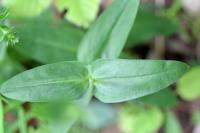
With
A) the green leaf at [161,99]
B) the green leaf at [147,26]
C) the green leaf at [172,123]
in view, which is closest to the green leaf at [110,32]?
the green leaf at [161,99]

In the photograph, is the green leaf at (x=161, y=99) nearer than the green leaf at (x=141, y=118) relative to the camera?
Yes

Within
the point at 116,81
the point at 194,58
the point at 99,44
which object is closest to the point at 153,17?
the point at 194,58

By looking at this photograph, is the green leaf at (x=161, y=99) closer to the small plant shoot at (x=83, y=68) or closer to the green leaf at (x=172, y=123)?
the small plant shoot at (x=83, y=68)

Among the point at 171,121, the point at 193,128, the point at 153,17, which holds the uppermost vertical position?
the point at 153,17

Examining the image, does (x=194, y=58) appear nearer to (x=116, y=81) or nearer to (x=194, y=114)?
(x=194, y=114)

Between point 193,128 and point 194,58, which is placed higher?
point 194,58

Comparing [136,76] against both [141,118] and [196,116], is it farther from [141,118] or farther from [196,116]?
[196,116]
